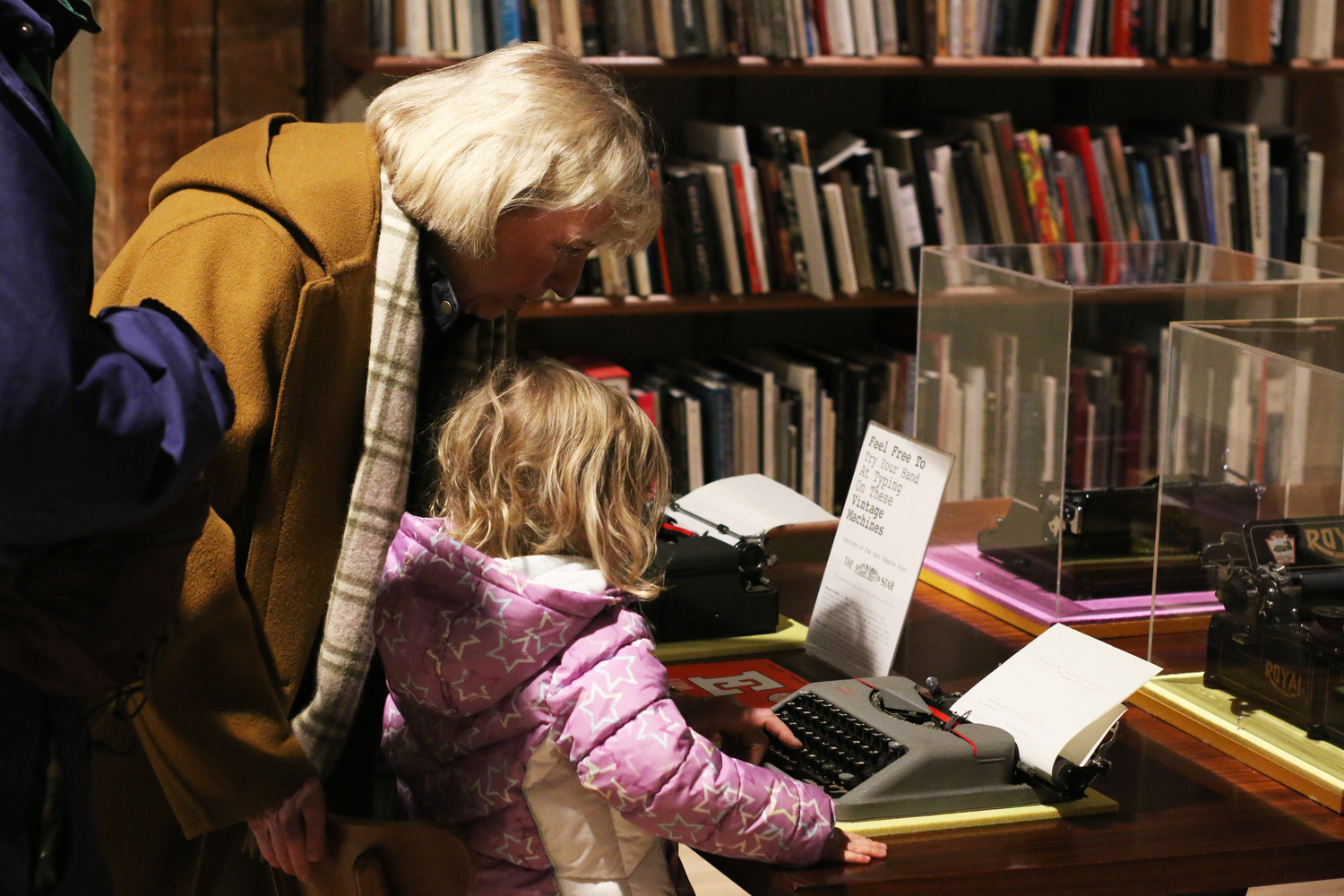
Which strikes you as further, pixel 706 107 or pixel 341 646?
pixel 706 107

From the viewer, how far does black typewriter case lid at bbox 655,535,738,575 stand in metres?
1.86

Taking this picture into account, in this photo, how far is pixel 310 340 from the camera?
1.39 meters

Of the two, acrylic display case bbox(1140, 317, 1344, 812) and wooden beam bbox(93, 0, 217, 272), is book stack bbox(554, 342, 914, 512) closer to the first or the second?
wooden beam bbox(93, 0, 217, 272)

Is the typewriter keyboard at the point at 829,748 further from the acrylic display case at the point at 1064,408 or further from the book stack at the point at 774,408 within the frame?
the book stack at the point at 774,408

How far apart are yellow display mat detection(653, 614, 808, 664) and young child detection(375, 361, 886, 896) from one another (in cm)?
40

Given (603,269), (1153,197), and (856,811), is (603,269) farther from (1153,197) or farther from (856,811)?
(856,811)

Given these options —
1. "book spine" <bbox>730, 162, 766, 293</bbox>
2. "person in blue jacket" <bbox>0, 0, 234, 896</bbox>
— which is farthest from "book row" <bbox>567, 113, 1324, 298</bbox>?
"person in blue jacket" <bbox>0, 0, 234, 896</bbox>

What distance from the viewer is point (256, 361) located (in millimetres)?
1311

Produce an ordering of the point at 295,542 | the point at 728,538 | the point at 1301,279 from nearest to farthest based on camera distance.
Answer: the point at 295,542
the point at 728,538
the point at 1301,279

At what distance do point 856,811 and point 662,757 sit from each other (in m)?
0.22

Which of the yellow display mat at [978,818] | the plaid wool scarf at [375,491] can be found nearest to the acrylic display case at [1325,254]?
the yellow display mat at [978,818]

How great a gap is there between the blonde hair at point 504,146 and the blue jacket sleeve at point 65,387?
574 mm

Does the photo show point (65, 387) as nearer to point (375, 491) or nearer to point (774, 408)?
point (375, 491)

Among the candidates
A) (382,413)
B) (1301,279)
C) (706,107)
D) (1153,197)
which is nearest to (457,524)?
(382,413)
